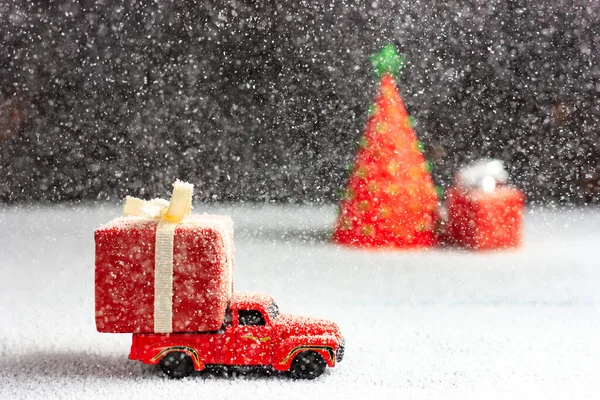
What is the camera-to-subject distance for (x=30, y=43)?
103 centimetres

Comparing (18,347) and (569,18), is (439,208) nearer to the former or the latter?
(569,18)

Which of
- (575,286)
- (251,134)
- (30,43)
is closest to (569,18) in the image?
(575,286)

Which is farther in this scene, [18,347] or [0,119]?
[0,119]

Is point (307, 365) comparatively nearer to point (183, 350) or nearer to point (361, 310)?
point (183, 350)

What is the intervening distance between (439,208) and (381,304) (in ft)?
0.63

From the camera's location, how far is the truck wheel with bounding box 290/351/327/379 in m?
0.64

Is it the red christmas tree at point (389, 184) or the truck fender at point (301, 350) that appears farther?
the red christmas tree at point (389, 184)

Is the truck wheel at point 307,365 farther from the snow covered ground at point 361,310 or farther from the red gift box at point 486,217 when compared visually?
the red gift box at point 486,217

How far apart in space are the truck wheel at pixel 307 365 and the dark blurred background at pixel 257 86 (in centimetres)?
45

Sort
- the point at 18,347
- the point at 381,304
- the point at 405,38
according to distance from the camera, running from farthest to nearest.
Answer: the point at 405,38 → the point at 381,304 → the point at 18,347

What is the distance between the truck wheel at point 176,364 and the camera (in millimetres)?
636

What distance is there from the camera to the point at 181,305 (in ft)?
2.05

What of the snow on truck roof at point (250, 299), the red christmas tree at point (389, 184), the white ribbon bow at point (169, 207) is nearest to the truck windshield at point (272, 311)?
the snow on truck roof at point (250, 299)

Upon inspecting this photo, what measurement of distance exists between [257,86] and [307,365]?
534 millimetres
